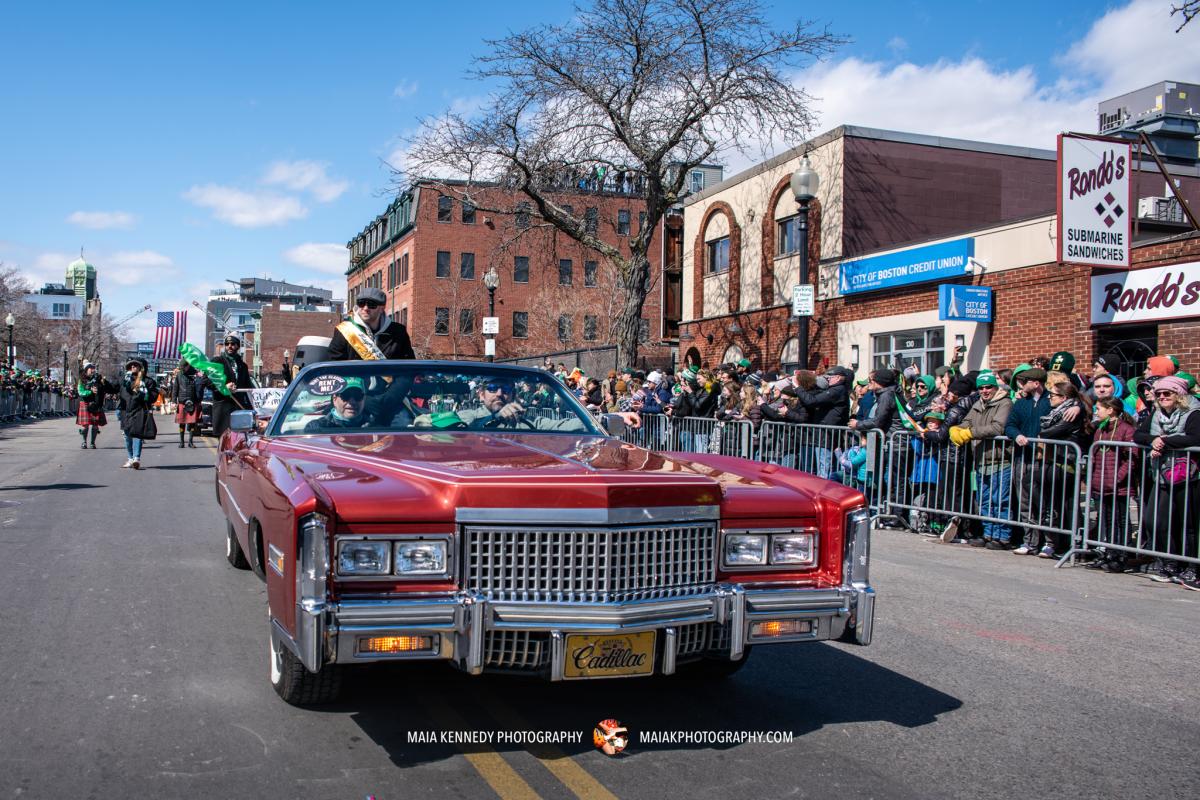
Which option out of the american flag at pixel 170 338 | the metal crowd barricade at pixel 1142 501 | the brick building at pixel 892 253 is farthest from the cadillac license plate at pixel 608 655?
the american flag at pixel 170 338

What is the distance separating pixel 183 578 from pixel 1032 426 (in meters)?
7.99

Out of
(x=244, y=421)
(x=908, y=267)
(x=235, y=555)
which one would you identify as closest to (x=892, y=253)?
(x=908, y=267)

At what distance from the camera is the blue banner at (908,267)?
1967 centimetres

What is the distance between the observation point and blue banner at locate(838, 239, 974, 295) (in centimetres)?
1967

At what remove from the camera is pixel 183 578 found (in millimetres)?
7172

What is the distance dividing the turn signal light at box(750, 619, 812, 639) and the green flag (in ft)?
29.9

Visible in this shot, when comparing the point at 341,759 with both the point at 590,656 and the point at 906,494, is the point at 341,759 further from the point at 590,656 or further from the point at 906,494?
the point at 906,494

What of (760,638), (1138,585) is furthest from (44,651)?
(1138,585)

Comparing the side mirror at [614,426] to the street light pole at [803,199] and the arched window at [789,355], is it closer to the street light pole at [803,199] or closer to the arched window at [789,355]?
the street light pole at [803,199]

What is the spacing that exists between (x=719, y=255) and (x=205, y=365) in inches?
806

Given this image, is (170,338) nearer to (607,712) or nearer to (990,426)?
(990,426)

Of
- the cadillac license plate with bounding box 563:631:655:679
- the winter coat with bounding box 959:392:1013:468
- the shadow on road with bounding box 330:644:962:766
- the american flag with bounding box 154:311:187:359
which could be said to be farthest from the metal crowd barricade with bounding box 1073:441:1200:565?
the american flag with bounding box 154:311:187:359

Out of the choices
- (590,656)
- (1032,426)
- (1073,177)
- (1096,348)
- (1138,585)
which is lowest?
(1138,585)

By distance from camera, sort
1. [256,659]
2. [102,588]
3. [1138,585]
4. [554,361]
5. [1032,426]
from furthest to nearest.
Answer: [554,361], [1032,426], [1138,585], [102,588], [256,659]
